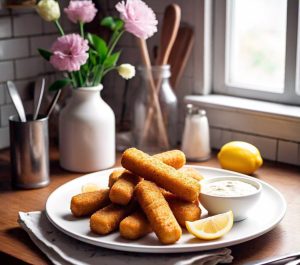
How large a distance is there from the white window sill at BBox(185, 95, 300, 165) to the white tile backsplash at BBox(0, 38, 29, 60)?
20.4 inches

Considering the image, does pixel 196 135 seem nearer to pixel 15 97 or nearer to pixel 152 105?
pixel 152 105

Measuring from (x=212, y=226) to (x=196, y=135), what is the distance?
1.88 ft

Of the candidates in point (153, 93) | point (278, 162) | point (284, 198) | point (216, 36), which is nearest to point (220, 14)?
point (216, 36)

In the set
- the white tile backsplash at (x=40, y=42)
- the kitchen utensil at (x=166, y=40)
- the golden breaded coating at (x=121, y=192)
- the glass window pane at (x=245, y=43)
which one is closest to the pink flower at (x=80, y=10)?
the kitchen utensil at (x=166, y=40)

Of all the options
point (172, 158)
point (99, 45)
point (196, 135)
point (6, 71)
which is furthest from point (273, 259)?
point (6, 71)

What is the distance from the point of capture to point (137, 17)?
5.42ft

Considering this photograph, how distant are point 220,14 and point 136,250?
37.1 inches

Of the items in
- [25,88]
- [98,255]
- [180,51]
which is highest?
[180,51]

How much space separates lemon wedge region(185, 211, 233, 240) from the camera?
4.09 ft

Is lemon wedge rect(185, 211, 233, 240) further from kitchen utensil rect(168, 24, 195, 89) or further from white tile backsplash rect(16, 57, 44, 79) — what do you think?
white tile backsplash rect(16, 57, 44, 79)

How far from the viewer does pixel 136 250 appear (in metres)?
1.22

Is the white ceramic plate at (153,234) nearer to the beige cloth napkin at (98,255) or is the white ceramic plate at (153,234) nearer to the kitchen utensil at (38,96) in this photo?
the beige cloth napkin at (98,255)

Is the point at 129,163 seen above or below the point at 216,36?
below

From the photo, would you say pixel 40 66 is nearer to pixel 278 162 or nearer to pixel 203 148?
pixel 203 148
